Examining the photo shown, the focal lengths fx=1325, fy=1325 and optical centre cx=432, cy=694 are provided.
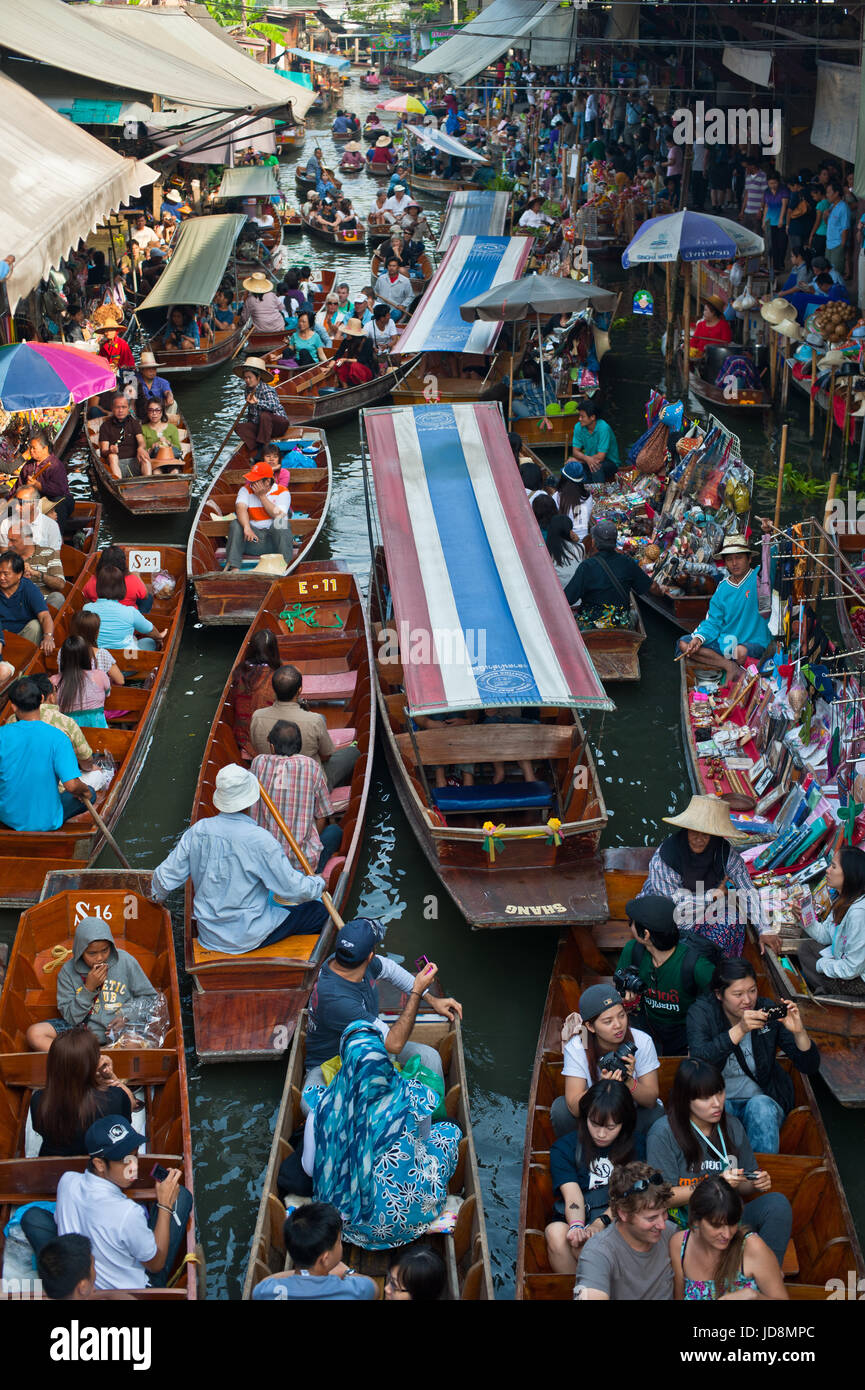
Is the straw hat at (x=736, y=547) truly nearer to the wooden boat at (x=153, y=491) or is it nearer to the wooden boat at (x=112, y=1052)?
the wooden boat at (x=112, y=1052)

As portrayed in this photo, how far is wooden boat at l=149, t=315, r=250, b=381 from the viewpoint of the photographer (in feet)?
57.9

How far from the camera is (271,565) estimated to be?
37.4 ft

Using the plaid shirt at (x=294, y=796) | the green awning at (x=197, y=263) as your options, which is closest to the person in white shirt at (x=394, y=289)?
the green awning at (x=197, y=263)

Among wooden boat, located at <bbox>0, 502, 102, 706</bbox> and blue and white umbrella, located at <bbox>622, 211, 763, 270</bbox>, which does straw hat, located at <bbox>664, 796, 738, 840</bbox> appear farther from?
blue and white umbrella, located at <bbox>622, 211, 763, 270</bbox>

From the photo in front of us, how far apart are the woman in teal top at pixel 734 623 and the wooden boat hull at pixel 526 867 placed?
1.73 meters

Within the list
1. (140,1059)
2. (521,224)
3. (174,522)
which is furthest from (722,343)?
(140,1059)

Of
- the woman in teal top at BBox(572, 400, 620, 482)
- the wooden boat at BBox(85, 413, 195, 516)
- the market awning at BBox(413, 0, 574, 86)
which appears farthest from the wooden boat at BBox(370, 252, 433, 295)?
the wooden boat at BBox(85, 413, 195, 516)

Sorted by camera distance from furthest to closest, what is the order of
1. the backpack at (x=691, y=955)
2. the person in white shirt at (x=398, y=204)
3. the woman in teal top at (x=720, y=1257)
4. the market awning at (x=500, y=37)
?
the person in white shirt at (x=398, y=204), the market awning at (x=500, y=37), the backpack at (x=691, y=955), the woman in teal top at (x=720, y=1257)

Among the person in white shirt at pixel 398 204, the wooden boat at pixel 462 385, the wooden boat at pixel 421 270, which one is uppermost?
the person in white shirt at pixel 398 204

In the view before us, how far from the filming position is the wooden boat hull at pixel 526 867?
7250 mm

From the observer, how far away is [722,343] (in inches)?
637

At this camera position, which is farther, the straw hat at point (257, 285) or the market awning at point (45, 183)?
the straw hat at point (257, 285)

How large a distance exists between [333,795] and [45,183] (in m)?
7.85

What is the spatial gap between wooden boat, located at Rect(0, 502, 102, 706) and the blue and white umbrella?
674 cm
